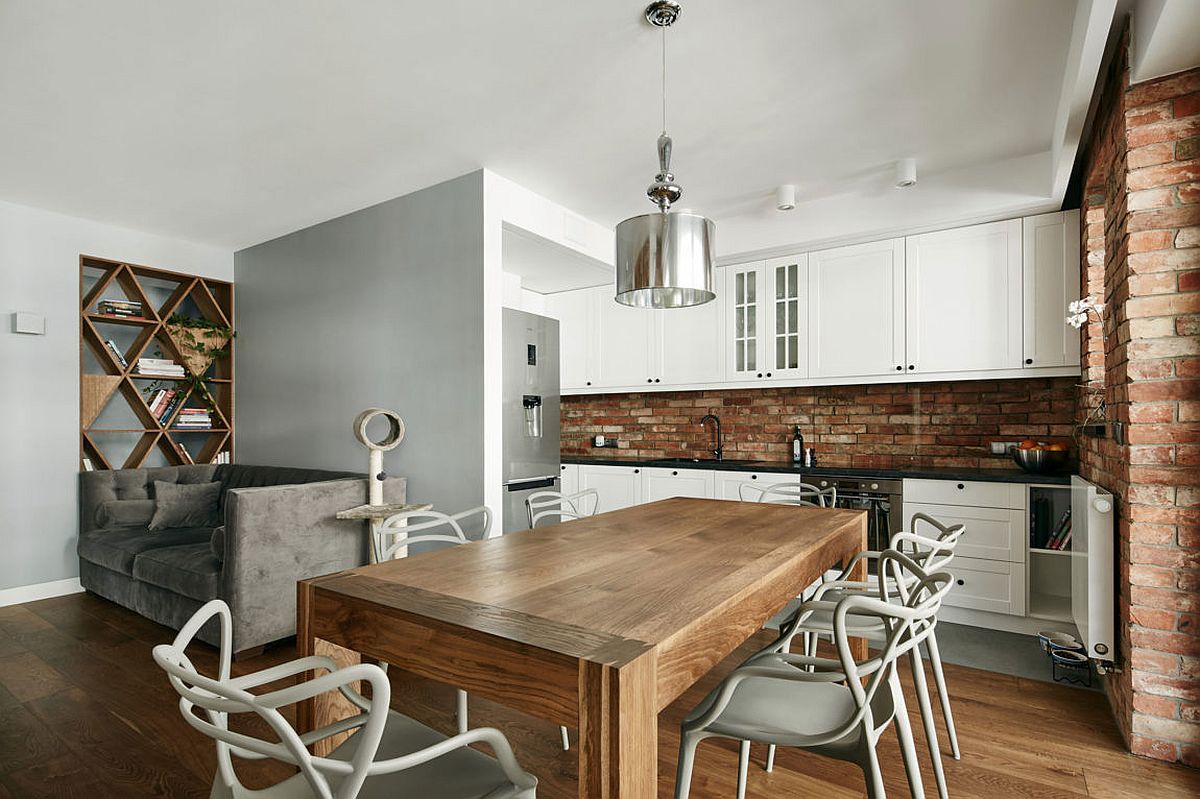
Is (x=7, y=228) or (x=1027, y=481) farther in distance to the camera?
(x=7, y=228)

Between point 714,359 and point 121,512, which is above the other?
point 714,359

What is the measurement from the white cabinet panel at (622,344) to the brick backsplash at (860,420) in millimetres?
370

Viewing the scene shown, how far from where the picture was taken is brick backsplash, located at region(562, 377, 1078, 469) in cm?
386

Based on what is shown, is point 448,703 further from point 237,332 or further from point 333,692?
point 237,332

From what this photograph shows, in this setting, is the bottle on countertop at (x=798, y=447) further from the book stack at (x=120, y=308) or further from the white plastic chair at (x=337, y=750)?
the book stack at (x=120, y=308)

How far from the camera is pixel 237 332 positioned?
5.25m

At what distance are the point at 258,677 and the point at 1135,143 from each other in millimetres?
3048

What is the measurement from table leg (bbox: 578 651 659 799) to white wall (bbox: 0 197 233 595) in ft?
15.8

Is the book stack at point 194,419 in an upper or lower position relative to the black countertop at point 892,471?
upper

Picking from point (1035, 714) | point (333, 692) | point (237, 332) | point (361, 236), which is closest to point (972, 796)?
point (1035, 714)

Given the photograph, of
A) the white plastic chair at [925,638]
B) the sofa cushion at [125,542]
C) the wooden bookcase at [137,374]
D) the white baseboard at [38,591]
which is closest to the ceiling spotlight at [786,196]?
the white plastic chair at [925,638]

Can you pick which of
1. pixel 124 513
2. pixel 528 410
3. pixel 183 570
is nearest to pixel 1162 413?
pixel 528 410

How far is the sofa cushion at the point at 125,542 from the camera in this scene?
3.77 meters

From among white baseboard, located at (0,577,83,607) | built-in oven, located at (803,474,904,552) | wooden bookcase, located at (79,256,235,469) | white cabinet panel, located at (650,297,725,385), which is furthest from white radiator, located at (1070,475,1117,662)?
white baseboard, located at (0,577,83,607)
